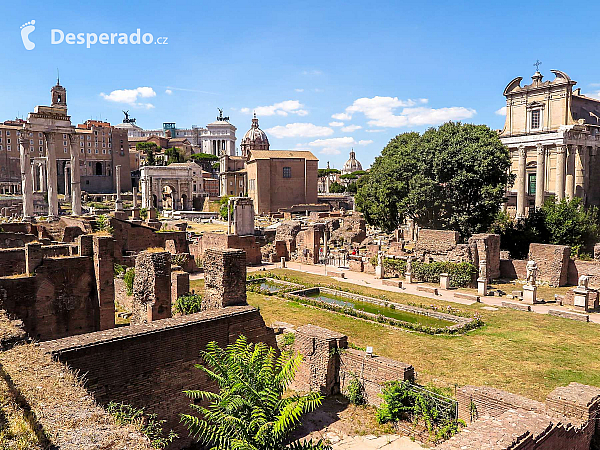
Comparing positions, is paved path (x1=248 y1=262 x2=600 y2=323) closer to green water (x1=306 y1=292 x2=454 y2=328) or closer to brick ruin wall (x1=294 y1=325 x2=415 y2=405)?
green water (x1=306 y1=292 x2=454 y2=328)

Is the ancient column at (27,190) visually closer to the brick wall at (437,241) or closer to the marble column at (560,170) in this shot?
the brick wall at (437,241)

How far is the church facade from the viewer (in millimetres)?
39531

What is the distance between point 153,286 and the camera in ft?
39.5

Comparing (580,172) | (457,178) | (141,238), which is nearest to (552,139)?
(580,172)

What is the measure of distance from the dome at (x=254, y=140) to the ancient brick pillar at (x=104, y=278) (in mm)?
92982

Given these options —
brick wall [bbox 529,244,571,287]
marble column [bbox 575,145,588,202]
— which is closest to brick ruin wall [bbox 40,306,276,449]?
brick wall [bbox 529,244,571,287]

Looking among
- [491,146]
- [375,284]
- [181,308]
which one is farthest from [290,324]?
[491,146]

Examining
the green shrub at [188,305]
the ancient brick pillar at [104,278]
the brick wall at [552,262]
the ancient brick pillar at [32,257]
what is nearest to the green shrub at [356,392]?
the green shrub at [188,305]

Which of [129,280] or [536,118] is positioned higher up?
[536,118]

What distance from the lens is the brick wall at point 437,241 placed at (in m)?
26.0

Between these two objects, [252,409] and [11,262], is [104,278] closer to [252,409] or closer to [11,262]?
[11,262]

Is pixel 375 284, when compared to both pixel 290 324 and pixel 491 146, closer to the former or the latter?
pixel 290 324

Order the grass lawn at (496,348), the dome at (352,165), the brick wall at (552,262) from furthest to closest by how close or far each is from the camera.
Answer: the dome at (352,165) < the brick wall at (552,262) < the grass lawn at (496,348)

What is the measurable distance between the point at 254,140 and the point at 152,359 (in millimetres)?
100966
